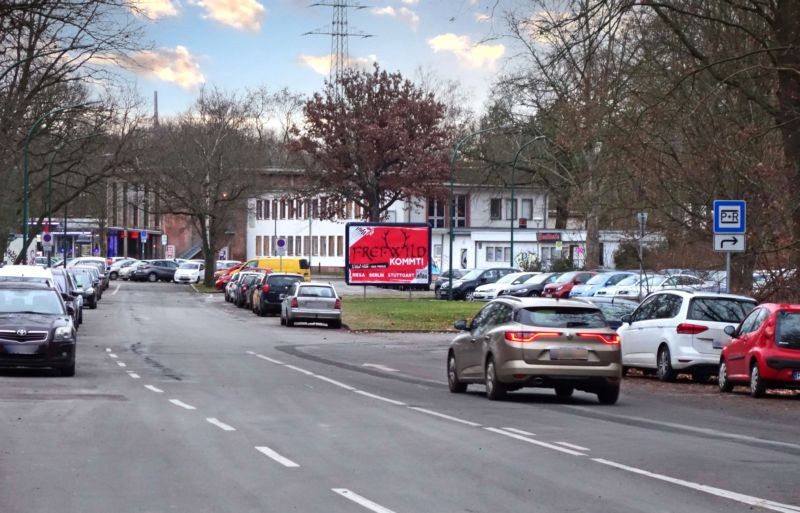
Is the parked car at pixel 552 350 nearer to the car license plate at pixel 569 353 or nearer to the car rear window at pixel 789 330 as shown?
the car license plate at pixel 569 353

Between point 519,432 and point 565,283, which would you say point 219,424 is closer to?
point 519,432

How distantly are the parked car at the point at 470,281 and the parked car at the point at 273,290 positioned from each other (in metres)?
15.2

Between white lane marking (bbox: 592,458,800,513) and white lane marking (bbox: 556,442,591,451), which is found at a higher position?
white lane marking (bbox: 592,458,800,513)

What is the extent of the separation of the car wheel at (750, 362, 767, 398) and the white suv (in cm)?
285

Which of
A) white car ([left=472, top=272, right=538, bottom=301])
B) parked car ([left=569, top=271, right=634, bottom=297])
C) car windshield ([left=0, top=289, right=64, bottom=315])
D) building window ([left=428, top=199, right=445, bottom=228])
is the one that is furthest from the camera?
building window ([left=428, top=199, right=445, bottom=228])

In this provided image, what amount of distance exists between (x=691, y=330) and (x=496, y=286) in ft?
132

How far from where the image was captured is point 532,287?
208ft

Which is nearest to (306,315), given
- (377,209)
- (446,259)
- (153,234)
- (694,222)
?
(694,222)

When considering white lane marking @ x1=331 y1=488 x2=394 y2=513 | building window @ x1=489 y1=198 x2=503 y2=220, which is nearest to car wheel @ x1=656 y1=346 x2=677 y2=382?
white lane marking @ x1=331 y1=488 x2=394 y2=513

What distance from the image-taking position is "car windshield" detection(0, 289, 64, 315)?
2412 cm

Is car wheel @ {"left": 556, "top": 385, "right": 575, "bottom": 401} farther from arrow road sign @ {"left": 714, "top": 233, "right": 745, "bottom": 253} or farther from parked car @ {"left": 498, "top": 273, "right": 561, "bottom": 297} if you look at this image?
parked car @ {"left": 498, "top": 273, "right": 561, "bottom": 297}

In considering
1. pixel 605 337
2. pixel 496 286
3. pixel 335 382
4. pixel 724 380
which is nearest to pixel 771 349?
pixel 724 380

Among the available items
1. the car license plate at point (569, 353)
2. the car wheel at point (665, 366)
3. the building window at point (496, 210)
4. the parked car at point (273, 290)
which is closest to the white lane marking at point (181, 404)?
the car license plate at point (569, 353)

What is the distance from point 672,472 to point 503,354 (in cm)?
797
